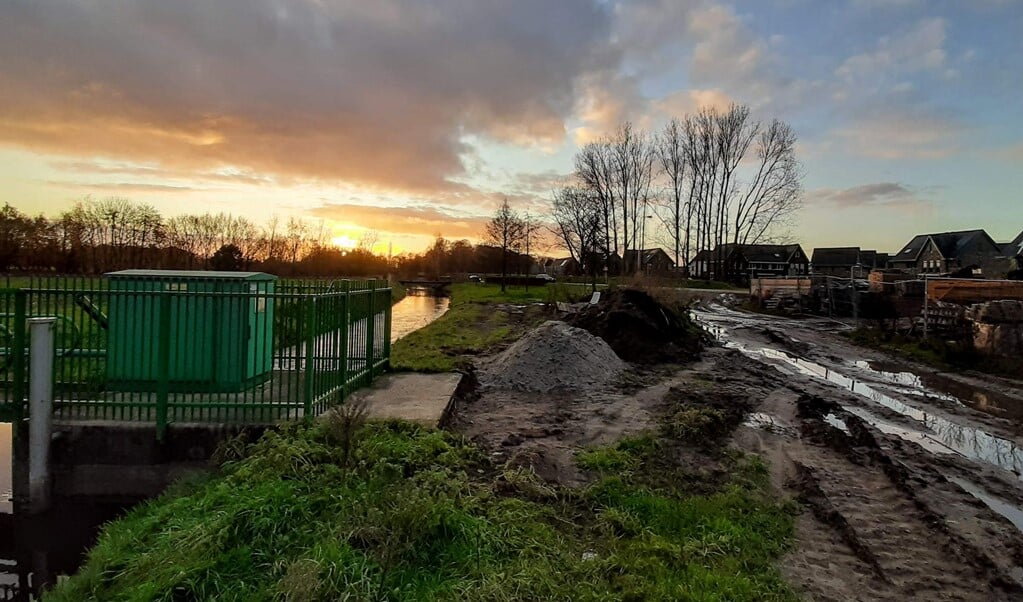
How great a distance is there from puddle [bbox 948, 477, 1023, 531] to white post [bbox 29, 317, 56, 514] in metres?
9.48

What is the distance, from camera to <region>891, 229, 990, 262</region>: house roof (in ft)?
246

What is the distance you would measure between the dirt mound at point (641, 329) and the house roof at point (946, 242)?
80.1 meters

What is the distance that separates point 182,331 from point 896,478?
8.38 m

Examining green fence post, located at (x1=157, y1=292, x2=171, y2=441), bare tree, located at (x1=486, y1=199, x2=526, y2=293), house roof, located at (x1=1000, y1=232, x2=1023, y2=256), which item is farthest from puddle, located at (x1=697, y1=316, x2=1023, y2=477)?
house roof, located at (x1=1000, y1=232, x2=1023, y2=256)

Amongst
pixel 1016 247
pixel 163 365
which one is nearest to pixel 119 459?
pixel 163 365

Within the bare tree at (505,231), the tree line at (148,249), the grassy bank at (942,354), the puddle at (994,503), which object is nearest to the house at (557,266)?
the tree line at (148,249)

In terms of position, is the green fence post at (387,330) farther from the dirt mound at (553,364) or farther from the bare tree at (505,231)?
the bare tree at (505,231)

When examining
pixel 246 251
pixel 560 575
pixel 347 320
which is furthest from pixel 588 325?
pixel 246 251

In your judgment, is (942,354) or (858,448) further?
(942,354)

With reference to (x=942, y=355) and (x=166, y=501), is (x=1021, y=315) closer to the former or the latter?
(x=942, y=355)

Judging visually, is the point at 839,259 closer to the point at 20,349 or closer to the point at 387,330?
the point at 387,330

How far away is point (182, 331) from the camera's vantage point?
6.47 meters

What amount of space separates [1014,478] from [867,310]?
2206 centimetres

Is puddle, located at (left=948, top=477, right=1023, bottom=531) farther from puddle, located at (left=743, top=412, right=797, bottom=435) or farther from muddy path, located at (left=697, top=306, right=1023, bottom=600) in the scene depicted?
puddle, located at (left=743, top=412, right=797, bottom=435)
